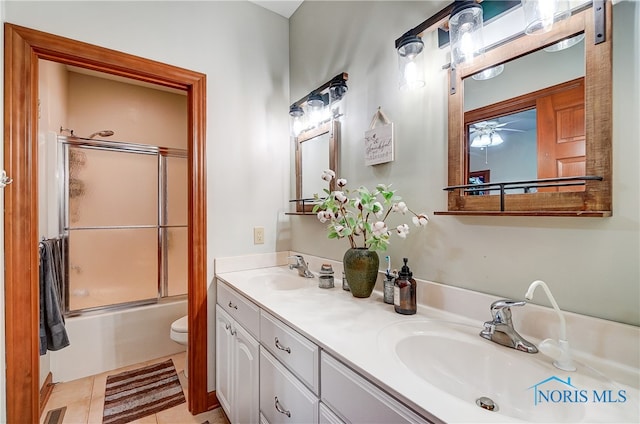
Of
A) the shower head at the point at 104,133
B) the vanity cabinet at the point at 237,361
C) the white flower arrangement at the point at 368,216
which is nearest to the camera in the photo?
the white flower arrangement at the point at 368,216

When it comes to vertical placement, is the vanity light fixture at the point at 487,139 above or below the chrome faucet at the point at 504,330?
above

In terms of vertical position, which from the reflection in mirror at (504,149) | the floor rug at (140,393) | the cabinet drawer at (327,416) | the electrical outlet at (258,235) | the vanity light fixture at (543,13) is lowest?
the floor rug at (140,393)

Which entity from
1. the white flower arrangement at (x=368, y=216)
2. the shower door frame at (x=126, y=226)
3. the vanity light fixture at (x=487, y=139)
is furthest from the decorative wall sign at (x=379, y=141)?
the shower door frame at (x=126, y=226)

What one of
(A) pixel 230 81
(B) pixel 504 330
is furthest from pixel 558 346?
(A) pixel 230 81

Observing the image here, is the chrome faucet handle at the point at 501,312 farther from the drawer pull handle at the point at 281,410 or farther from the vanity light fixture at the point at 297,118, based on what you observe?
the vanity light fixture at the point at 297,118

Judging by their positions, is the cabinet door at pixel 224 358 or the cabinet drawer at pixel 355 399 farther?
the cabinet door at pixel 224 358

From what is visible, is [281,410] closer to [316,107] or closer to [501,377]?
[501,377]

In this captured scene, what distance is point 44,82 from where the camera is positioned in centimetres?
195

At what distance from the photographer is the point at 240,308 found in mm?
1456

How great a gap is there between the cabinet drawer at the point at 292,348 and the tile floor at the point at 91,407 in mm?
900

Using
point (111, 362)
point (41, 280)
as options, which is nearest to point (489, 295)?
point (41, 280)

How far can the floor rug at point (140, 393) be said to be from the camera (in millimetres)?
1774

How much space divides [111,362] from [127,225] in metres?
1.15

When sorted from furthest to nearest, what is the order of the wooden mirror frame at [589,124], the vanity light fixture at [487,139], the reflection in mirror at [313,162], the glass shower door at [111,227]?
the glass shower door at [111,227], the reflection in mirror at [313,162], the vanity light fixture at [487,139], the wooden mirror frame at [589,124]
